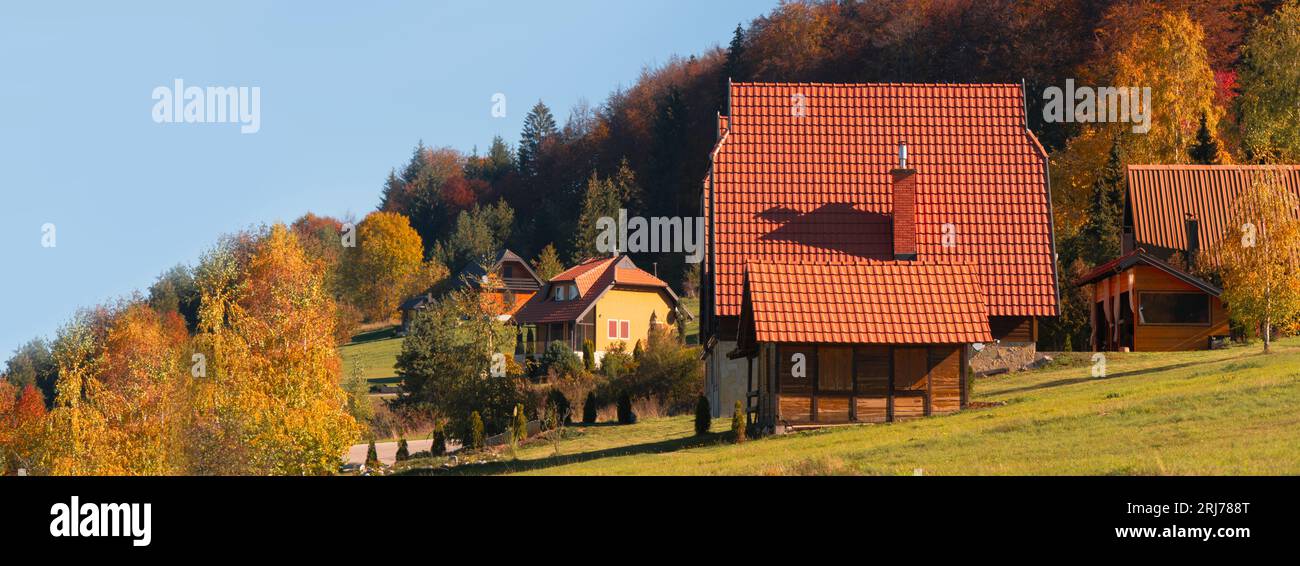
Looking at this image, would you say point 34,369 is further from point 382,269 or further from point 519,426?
point 519,426

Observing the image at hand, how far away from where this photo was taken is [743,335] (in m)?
31.9

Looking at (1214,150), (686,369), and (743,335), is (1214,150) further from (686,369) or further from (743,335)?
(743,335)

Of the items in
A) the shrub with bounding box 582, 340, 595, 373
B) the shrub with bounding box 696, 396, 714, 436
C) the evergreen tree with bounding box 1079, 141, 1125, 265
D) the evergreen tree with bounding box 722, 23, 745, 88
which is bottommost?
the shrub with bounding box 696, 396, 714, 436

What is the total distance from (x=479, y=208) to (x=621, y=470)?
325ft

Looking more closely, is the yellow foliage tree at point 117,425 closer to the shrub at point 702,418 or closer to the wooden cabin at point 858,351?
the shrub at point 702,418

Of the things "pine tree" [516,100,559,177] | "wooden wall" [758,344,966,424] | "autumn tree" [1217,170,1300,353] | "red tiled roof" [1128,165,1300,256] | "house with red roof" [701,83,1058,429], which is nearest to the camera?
"wooden wall" [758,344,966,424]

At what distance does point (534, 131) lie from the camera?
13025 cm

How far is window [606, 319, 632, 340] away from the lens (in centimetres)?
7556

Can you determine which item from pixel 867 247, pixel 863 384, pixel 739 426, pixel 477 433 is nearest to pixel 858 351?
pixel 863 384

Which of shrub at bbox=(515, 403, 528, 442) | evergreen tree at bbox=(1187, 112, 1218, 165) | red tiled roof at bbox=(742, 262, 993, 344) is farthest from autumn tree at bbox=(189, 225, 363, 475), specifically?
evergreen tree at bbox=(1187, 112, 1218, 165)

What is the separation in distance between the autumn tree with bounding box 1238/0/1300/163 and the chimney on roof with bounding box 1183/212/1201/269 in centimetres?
1506

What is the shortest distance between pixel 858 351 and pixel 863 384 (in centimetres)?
72

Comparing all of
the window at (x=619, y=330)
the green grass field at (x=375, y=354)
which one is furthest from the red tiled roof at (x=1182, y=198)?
the green grass field at (x=375, y=354)

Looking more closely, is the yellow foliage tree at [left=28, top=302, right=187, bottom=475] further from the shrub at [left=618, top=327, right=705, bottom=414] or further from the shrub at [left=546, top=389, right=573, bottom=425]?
the shrub at [left=618, top=327, right=705, bottom=414]
